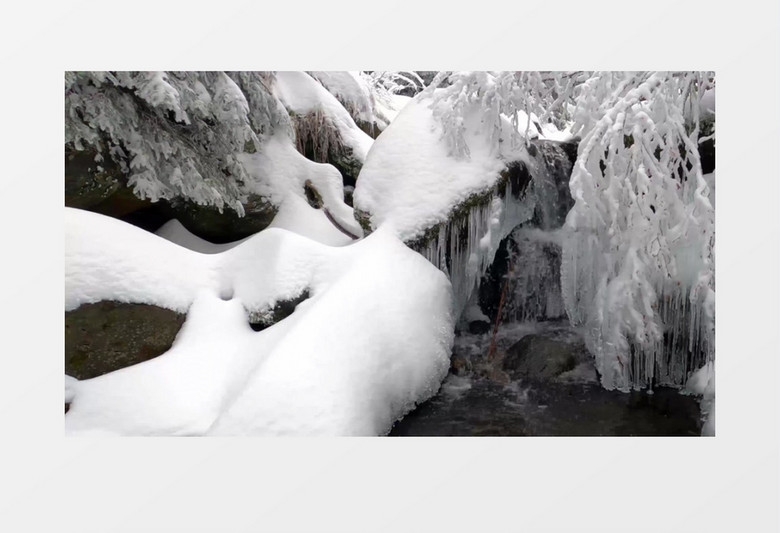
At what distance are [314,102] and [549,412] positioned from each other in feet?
14.9

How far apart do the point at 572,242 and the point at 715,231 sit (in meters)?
0.96

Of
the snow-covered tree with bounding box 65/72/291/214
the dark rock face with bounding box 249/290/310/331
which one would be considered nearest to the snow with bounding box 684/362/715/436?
the dark rock face with bounding box 249/290/310/331

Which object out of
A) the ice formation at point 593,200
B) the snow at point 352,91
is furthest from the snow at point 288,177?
the snow at point 352,91

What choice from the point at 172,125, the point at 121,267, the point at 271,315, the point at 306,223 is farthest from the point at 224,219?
the point at 271,315

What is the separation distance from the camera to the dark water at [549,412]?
11.5ft

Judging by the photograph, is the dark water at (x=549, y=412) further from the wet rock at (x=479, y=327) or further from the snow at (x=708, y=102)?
the snow at (x=708, y=102)

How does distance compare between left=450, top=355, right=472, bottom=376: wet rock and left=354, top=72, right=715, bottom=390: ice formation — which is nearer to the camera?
left=354, top=72, right=715, bottom=390: ice formation

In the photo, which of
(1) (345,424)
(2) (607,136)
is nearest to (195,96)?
(1) (345,424)

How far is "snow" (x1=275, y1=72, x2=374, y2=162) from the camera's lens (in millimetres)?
5953

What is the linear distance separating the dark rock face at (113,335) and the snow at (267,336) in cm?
8

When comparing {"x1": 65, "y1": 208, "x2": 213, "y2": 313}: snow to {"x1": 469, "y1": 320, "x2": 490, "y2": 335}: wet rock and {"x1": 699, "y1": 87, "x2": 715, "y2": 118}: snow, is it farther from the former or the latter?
{"x1": 699, "y1": 87, "x2": 715, "y2": 118}: snow

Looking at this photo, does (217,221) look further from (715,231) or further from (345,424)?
(715,231)

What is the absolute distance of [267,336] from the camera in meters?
3.58

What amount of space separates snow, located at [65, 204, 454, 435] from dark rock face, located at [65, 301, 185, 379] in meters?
0.08
